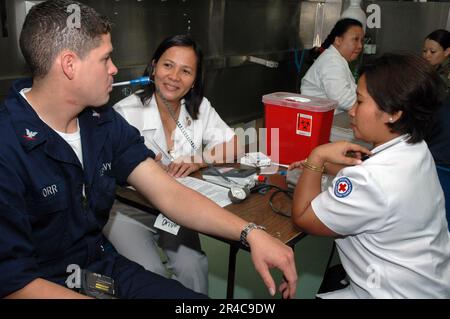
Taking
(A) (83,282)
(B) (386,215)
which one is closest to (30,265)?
(A) (83,282)

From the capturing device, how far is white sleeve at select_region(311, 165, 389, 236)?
115 cm

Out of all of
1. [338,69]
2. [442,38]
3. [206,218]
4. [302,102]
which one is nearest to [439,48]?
[442,38]

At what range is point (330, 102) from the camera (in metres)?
1.91

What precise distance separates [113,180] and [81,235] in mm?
197

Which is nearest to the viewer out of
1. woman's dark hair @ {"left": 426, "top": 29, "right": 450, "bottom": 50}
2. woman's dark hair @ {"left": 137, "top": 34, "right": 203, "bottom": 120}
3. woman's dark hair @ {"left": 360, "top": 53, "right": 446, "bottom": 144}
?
woman's dark hair @ {"left": 360, "top": 53, "right": 446, "bottom": 144}

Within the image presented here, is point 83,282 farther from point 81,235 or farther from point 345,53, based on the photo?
point 345,53

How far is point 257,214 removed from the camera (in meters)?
1.42

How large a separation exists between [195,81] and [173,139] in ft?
1.02

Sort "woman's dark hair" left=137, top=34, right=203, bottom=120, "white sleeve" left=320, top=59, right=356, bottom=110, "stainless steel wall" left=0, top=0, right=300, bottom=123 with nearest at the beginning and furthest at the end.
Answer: "woman's dark hair" left=137, top=34, right=203, bottom=120, "stainless steel wall" left=0, top=0, right=300, bottom=123, "white sleeve" left=320, top=59, right=356, bottom=110

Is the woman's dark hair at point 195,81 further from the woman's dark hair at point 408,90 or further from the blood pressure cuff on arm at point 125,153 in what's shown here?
the woman's dark hair at point 408,90

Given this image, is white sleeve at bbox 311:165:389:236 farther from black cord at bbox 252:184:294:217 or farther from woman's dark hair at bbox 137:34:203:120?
woman's dark hair at bbox 137:34:203:120

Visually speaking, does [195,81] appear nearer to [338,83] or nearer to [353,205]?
[353,205]

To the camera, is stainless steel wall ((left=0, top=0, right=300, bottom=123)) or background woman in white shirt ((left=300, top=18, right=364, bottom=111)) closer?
stainless steel wall ((left=0, top=0, right=300, bottom=123))

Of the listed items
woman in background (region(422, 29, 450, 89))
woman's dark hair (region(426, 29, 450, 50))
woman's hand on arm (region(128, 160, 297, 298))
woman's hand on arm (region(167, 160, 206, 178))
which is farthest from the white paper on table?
woman's dark hair (region(426, 29, 450, 50))
